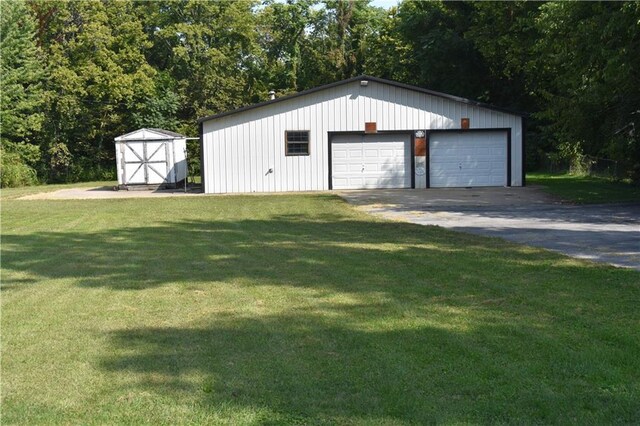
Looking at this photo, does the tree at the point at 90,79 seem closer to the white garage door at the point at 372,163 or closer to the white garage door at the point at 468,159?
the white garage door at the point at 372,163

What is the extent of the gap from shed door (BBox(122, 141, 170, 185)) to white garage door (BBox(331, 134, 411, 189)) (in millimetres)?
7672

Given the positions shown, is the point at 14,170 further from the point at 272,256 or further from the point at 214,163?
the point at 272,256

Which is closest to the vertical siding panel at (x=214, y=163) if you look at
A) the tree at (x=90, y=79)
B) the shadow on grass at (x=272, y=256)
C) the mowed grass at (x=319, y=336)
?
the shadow on grass at (x=272, y=256)

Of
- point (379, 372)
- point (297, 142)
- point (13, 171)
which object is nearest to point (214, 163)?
point (297, 142)

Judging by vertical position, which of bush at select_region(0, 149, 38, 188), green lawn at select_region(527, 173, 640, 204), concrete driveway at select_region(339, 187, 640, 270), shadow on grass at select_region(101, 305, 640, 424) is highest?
bush at select_region(0, 149, 38, 188)

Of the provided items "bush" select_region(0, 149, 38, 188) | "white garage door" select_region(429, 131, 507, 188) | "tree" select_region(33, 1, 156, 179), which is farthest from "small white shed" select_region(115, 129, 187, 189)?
"tree" select_region(33, 1, 156, 179)

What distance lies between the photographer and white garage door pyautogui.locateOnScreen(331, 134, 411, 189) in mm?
29859

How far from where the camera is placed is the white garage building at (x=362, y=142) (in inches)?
1161

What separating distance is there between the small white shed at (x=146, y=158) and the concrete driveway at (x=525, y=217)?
27.8 ft

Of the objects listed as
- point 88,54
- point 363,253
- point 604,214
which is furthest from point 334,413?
point 88,54

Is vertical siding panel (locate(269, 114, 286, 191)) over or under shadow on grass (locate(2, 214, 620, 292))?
over

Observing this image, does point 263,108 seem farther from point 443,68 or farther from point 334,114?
point 443,68

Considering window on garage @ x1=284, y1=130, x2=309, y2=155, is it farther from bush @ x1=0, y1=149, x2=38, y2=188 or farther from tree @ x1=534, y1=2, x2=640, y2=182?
bush @ x1=0, y1=149, x2=38, y2=188

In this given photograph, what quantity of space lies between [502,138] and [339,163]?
6742 mm
